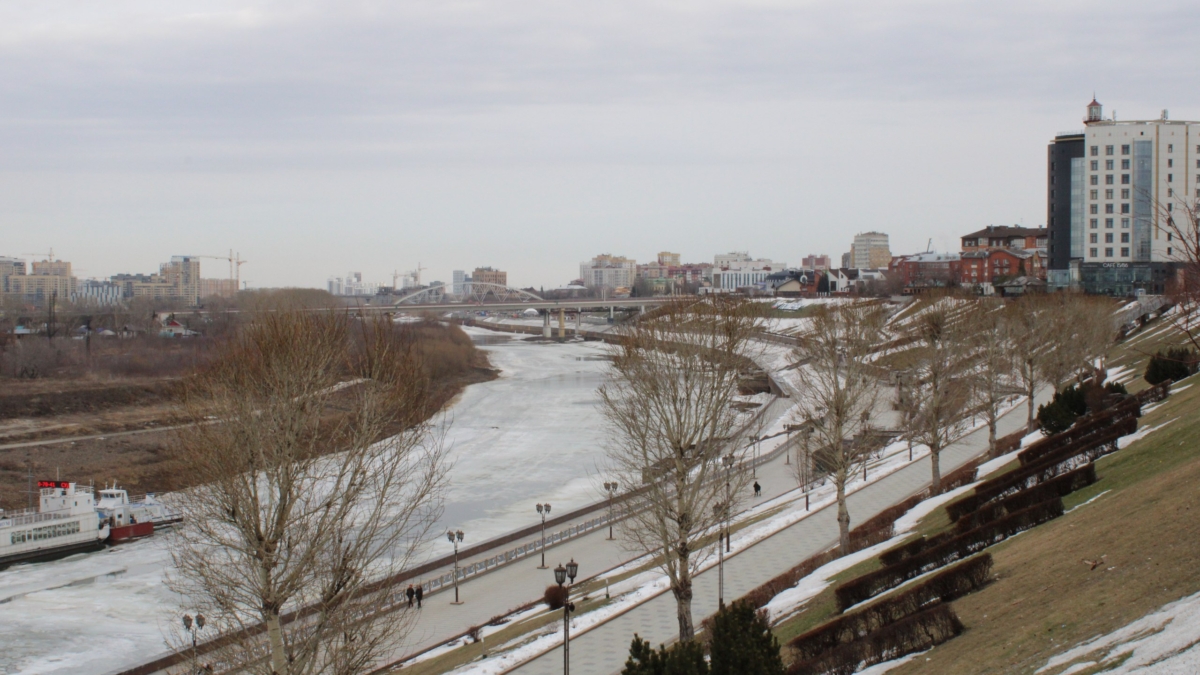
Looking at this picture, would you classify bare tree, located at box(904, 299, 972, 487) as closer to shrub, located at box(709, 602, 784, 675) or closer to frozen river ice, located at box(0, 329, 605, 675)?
frozen river ice, located at box(0, 329, 605, 675)

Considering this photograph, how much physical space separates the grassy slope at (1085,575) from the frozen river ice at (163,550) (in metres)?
13.0

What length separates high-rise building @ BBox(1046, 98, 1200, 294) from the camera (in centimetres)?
5769

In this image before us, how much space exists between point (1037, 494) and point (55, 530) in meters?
24.4

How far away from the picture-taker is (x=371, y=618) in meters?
10.3

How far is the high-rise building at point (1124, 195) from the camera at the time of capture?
57688mm

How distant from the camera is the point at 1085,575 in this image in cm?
915

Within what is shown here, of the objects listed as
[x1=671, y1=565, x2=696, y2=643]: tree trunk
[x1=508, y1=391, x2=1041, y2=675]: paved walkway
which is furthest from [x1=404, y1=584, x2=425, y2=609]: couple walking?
[x1=671, y1=565, x2=696, y2=643]: tree trunk

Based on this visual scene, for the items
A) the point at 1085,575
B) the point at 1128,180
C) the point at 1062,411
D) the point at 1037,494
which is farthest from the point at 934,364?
the point at 1128,180

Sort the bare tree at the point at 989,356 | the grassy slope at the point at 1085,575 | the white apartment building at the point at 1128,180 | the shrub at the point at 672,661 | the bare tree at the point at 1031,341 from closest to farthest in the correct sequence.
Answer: the grassy slope at the point at 1085,575 < the shrub at the point at 672,661 < the bare tree at the point at 989,356 < the bare tree at the point at 1031,341 < the white apartment building at the point at 1128,180

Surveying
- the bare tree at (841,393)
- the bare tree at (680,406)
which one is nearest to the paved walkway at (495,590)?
the bare tree at (680,406)

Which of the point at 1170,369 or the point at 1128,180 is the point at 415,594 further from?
the point at 1128,180

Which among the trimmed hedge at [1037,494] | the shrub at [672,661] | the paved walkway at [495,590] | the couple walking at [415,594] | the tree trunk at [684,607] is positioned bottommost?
the paved walkway at [495,590]

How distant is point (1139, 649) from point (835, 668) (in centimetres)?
316

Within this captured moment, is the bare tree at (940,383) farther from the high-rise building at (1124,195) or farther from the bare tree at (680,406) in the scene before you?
the high-rise building at (1124,195)
